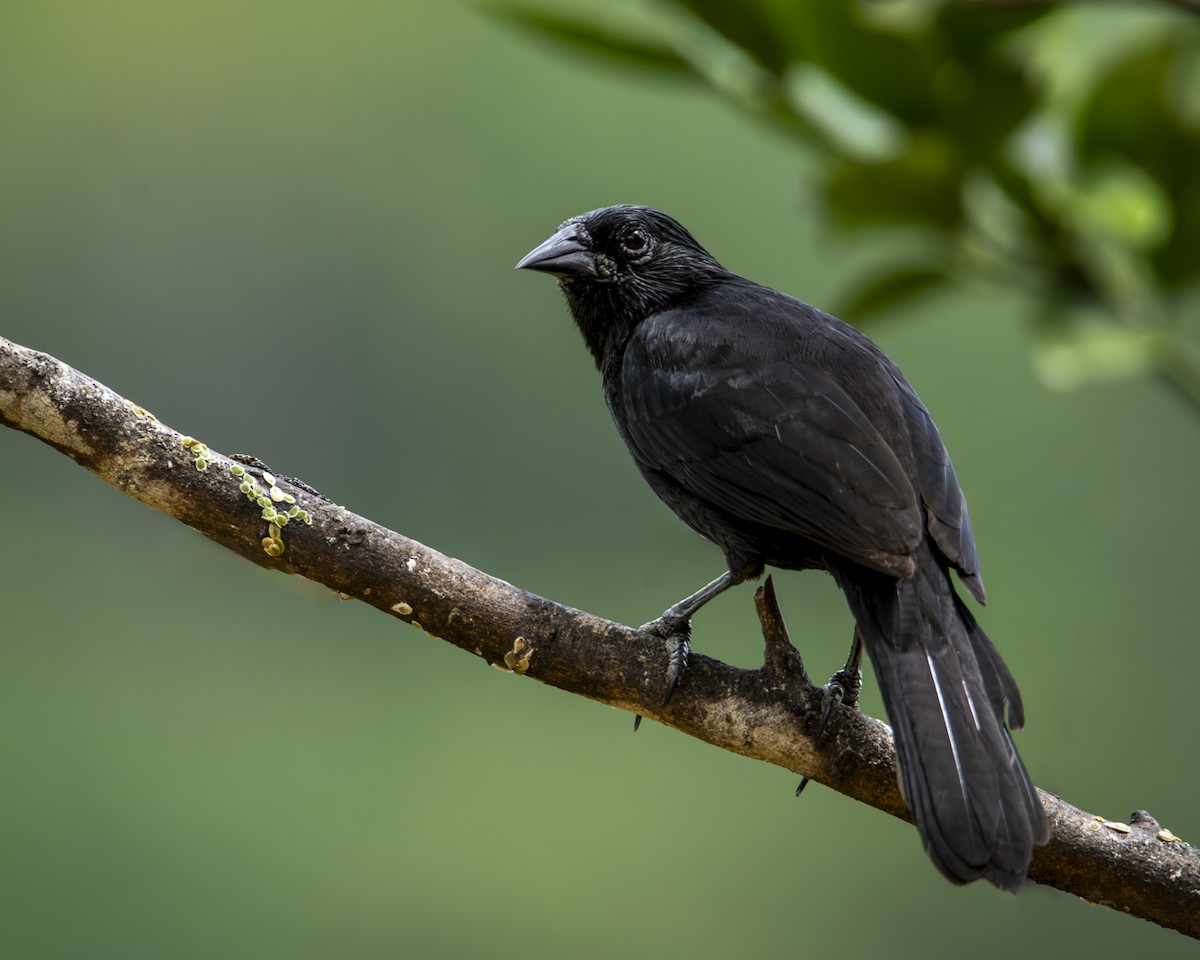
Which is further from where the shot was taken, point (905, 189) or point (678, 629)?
point (678, 629)

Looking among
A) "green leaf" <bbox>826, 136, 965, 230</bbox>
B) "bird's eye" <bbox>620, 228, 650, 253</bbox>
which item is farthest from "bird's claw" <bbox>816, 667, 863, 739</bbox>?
"bird's eye" <bbox>620, 228, 650, 253</bbox>


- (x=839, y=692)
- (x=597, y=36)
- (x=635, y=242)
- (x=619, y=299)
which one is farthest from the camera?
(x=635, y=242)

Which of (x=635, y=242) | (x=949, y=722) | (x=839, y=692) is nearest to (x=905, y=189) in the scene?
(x=949, y=722)

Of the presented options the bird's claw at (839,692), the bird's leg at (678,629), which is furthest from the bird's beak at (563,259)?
the bird's claw at (839,692)

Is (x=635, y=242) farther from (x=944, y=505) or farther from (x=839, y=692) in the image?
(x=839, y=692)

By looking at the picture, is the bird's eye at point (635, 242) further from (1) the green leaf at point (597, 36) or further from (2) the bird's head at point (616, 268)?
(1) the green leaf at point (597, 36)

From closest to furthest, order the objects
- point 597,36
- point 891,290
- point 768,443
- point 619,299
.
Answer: point 597,36
point 891,290
point 768,443
point 619,299

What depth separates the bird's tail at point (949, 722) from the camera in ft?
6.30

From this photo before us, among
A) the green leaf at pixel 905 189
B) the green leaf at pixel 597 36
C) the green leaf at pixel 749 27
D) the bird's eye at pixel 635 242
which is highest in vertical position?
the bird's eye at pixel 635 242

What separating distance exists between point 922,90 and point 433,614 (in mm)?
1486

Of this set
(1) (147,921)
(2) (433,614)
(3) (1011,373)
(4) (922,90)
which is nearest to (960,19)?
(4) (922,90)

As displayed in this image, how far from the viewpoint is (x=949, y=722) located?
6.91 ft

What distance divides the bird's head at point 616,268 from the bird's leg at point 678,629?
0.77 m

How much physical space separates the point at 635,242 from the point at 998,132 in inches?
95.2
